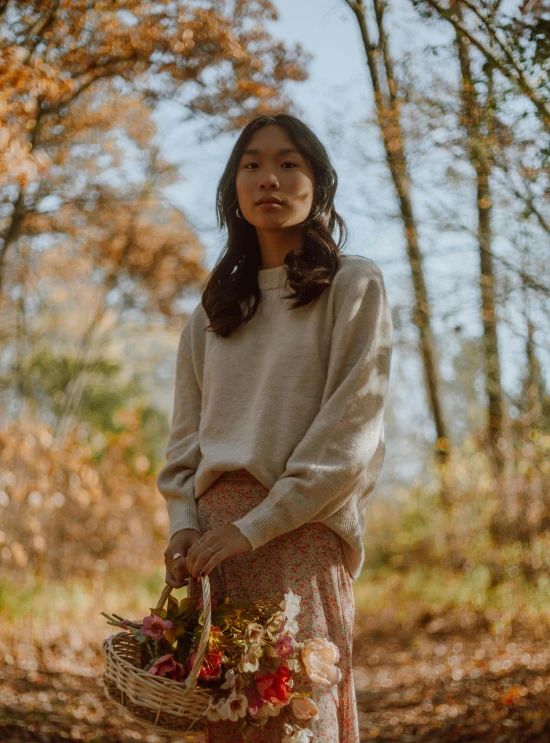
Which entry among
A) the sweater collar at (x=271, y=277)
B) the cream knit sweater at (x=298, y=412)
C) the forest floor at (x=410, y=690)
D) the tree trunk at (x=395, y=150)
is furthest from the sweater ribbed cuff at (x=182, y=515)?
the tree trunk at (x=395, y=150)

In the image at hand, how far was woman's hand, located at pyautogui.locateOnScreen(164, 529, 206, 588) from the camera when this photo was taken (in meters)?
1.83

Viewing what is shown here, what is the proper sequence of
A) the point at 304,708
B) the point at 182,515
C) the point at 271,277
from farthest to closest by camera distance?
the point at 271,277 < the point at 182,515 < the point at 304,708

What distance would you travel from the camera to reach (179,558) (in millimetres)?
1832

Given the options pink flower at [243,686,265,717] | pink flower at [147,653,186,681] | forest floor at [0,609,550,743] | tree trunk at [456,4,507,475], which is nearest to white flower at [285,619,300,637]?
pink flower at [243,686,265,717]

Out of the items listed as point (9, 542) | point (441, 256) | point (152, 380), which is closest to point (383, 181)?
point (441, 256)

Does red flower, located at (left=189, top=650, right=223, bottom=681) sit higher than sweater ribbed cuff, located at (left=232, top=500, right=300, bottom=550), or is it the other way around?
sweater ribbed cuff, located at (left=232, top=500, right=300, bottom=550)

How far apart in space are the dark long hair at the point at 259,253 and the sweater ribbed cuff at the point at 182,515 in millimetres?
462

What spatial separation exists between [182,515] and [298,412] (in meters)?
0.41

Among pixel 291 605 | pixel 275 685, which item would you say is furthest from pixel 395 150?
pixel 275 685

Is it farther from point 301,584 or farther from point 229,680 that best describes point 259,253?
point 229,680

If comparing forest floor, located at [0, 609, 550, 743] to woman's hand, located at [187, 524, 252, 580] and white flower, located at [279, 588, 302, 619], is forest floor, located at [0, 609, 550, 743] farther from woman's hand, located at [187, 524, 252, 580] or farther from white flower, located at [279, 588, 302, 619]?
white flower, located at [279, 588, 302, 619]

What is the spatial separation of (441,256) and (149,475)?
3602 millimetres

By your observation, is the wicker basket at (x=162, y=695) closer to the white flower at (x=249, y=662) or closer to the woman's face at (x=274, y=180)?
the white flower at (x=249, y=662)

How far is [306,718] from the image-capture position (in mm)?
1654
